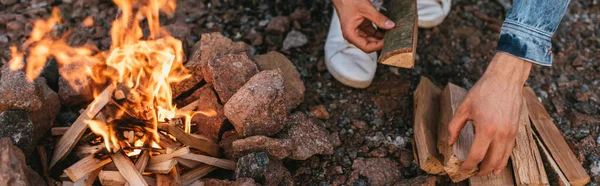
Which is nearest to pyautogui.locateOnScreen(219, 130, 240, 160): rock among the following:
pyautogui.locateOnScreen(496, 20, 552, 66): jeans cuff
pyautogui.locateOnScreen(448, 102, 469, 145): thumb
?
pyautogui.locateOnScreen(448, 102, 469, 145): thumb

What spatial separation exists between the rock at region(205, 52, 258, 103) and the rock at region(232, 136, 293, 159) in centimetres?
28

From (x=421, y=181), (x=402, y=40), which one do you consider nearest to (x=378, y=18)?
(x=402, y=40)

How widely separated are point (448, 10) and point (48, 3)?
2.52 m

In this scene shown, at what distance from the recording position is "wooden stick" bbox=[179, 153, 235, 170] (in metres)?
2.16

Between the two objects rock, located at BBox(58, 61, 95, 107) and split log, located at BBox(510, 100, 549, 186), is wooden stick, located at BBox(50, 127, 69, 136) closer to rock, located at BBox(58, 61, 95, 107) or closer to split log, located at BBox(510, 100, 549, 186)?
rock, located at BBox(58, 61, 95, 107)

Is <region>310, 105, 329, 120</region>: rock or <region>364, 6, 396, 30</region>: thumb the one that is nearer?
<region>364, 6, 396, 30</region>: thumb

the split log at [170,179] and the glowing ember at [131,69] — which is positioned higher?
the glowing ember at [131,69]

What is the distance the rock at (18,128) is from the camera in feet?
6.55

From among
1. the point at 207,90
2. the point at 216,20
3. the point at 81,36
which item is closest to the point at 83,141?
the point at 207,90

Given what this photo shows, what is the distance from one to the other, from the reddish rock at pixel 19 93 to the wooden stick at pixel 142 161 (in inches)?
19.0

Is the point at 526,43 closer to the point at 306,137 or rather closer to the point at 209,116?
the point at 306,137

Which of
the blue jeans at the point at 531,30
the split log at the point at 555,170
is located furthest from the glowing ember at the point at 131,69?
the split log at the point at 555,170

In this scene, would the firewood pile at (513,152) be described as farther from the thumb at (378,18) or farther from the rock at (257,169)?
the rock at (257,169)

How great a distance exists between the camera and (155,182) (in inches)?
83.0
